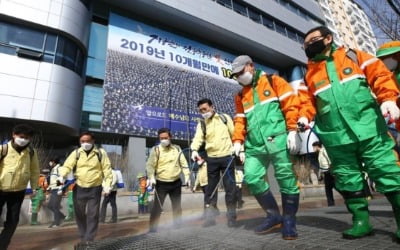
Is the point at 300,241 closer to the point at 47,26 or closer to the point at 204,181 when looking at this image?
the point at 204,181

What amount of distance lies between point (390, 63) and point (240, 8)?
88.0 feet

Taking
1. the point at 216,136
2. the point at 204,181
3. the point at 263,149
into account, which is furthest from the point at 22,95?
the point at 263,149

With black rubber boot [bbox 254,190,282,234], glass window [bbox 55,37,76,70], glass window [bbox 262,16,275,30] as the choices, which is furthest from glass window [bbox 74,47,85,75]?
glass window [bbox 262,16,275,30]

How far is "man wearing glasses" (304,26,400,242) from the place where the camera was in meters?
2.32

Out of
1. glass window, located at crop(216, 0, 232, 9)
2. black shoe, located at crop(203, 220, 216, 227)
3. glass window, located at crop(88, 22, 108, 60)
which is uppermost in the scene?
glass window, located at crop(216, 0, 232, 9)

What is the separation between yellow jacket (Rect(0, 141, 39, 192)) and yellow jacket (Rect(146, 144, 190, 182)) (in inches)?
66.9

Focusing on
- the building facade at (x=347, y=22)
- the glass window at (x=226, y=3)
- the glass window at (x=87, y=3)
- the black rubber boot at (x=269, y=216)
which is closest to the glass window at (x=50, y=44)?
the glass window at (x=87, y=3)

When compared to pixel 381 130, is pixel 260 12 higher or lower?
higher

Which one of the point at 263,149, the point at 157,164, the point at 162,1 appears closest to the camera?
the point at 263,149

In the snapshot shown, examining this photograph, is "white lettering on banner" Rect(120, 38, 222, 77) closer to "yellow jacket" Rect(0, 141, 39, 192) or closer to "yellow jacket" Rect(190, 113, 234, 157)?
"yellow jacket" Rect(0, 141, 39, 192)

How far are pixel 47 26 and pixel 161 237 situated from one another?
16.2 metres

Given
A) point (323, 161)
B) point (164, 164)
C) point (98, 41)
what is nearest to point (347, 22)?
point (98, 41)

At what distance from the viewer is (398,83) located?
2592mm

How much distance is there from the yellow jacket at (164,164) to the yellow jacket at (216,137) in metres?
0.55
